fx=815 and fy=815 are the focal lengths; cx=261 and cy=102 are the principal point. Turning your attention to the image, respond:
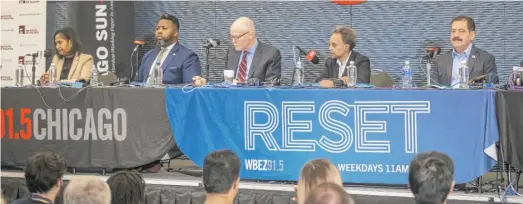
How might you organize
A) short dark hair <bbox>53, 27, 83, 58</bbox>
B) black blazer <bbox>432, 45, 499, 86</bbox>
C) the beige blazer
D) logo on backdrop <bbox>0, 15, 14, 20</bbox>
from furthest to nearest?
logo on backdrop <bbox>0, 15, 14, 20</bbox> < short dark hair <bbox>53, 27, 83, 58</bbox> < the beige blazer < black blazer <bbox>432, 45, 499, 86</bbox>

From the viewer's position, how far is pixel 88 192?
3.08m

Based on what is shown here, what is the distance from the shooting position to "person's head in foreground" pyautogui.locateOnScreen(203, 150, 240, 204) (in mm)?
3379

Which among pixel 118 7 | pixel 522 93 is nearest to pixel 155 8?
pixel 118 7

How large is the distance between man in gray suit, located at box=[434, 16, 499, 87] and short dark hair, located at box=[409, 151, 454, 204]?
105 inches

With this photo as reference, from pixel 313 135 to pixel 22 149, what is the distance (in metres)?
2.18

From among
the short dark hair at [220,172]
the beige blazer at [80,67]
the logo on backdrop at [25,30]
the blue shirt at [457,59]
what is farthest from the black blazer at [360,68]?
the logo on backdrop at [25,30]

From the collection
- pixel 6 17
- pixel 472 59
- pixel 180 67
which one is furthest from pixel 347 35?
pixel 6 17

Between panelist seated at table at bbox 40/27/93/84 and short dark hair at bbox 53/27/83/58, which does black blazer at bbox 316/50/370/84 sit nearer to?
panelist seated at table at bbox 40/27/93/84

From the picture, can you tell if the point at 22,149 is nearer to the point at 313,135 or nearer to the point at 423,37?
the point at 313,135

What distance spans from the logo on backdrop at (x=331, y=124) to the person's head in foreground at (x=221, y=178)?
1.48 meters

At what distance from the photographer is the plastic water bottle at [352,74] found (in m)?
5.24

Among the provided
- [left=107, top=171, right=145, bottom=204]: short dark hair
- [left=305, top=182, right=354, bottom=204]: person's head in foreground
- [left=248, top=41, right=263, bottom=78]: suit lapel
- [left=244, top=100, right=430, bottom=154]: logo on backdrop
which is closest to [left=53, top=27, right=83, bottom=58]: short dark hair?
[left=248, top=41, right=263, bottom=78]: suit lapel

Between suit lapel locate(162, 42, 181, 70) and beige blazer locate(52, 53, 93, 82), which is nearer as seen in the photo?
suit lapel locate(162, 42, 181, 70)

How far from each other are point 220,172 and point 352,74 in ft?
7.66
